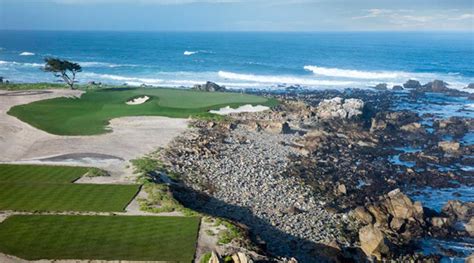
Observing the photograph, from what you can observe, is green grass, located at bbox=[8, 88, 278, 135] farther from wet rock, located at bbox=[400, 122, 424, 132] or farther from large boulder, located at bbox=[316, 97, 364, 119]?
wet rock, located at bbox=[400, 122, 424, 132]

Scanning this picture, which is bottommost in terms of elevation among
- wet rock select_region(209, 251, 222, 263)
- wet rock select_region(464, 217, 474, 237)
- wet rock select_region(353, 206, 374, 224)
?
wet rock select_region(464, 217, 474, 237)

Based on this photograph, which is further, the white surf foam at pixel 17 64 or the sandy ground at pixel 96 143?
the white surf foam at pixel 17 64

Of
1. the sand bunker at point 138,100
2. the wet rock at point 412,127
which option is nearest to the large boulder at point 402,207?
the wet rock at point 412,127

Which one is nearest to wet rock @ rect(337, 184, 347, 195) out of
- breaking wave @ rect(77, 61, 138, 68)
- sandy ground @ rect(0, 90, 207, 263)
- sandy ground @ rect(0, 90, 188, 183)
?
sandy ground @ rect(0, 90, 207, 263)

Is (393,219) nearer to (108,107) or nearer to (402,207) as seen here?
(402,207)

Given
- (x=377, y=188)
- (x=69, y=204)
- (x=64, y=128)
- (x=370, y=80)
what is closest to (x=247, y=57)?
(x=370, y=80)

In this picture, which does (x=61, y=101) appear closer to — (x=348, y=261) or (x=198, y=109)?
(x=198, y=109)

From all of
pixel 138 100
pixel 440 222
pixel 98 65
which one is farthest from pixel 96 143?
pixel 98 65

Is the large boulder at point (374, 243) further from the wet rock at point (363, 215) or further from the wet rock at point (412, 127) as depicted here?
the wet rock at point (412, 127)
